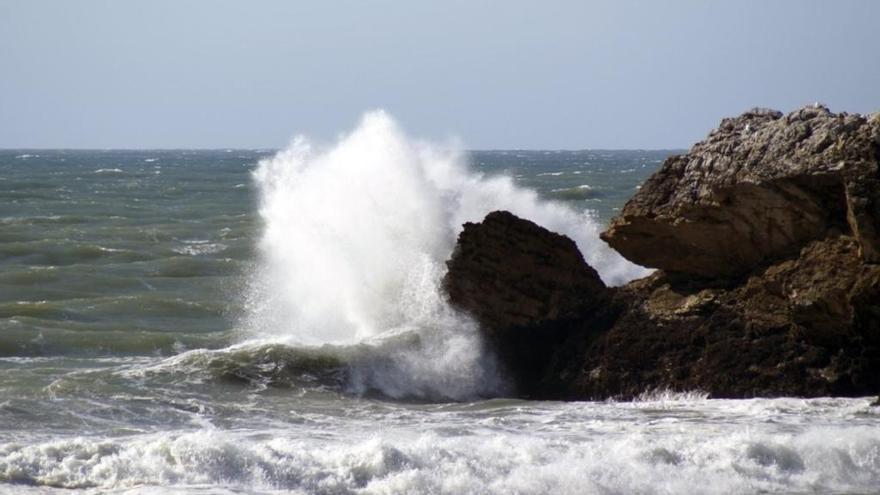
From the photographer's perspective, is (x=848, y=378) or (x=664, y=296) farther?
(x=664, y=296)

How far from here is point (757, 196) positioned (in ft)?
35.3

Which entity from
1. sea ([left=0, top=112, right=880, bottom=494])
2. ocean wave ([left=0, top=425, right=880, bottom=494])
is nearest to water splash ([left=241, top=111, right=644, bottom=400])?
sea ([left=0, top=112, right=880, bottom=494])

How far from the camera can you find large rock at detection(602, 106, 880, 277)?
10266 mm

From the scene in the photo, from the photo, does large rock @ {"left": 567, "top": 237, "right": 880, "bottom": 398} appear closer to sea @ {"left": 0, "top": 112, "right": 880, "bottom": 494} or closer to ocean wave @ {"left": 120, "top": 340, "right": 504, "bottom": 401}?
sea @ {"left": 0, "top": 112, "right": 880, "bottom": 494}

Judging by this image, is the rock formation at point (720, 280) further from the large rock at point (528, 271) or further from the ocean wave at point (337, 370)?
the ocean wave at point (337, 370)

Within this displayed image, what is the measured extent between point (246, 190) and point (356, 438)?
32271 mm

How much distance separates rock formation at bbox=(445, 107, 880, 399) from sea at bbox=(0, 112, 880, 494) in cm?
29

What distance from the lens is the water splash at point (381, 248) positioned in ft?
41.8

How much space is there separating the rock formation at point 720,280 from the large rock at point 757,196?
0.4 inches

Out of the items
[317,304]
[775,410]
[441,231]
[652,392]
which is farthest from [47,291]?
[775,410]

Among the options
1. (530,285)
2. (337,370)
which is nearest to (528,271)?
(530,285)

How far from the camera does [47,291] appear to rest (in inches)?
674

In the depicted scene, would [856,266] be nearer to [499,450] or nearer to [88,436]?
[499,450]

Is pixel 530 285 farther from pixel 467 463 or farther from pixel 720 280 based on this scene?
pixel 467 463
